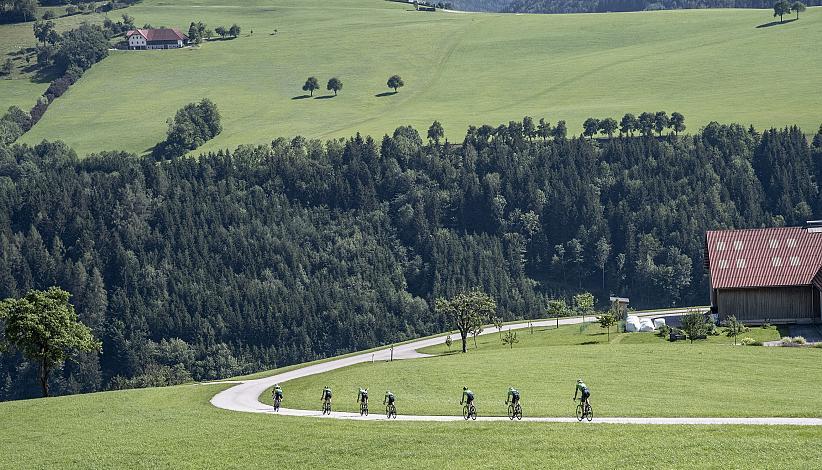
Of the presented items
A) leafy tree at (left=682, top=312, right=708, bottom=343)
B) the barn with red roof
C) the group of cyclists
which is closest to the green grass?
the group of cyclists

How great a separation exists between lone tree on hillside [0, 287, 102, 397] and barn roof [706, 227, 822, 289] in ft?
229

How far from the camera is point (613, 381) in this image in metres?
89.4

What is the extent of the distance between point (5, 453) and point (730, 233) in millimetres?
93520

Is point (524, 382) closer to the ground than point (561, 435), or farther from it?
closer to the ground

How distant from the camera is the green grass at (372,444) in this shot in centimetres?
5866

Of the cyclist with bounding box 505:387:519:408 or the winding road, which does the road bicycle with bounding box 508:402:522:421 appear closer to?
the cyclist with bounding box 505:387:519:408

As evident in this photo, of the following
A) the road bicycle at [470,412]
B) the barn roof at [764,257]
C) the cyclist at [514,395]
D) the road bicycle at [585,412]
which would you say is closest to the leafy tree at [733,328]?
the barn roof at [764,257]

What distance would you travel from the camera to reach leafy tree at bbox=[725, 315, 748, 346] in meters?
123

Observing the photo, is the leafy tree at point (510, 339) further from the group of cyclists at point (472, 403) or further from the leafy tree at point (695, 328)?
the group of cyclists at point (472, 403)

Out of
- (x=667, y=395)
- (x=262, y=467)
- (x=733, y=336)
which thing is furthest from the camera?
(x=733, y=336)

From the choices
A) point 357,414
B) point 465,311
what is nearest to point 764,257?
point 465,311

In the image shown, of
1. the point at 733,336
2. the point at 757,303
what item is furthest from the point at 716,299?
the point at 733,336

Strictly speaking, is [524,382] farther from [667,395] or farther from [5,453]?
[5,453]

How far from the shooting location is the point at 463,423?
70.9 meters
